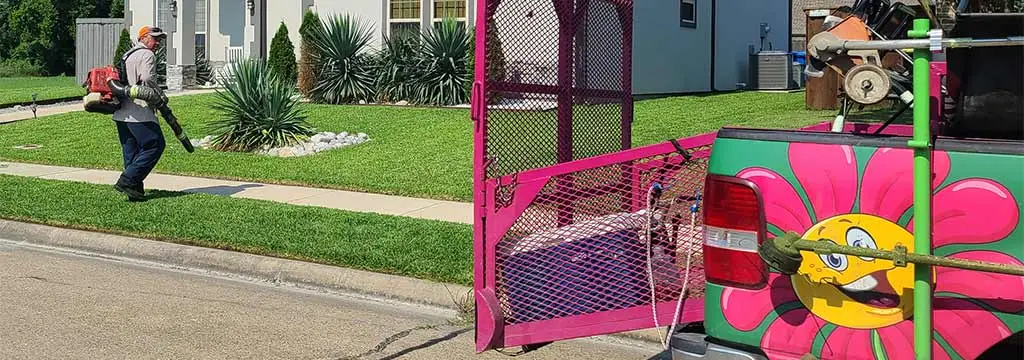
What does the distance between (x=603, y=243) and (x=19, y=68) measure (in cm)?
5853

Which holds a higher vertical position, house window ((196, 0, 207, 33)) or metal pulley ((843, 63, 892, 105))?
house window ((196, 0, 207, 33))

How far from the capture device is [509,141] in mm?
4582

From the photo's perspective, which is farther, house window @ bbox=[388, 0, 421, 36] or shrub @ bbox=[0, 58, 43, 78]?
shrub @ bbox=[0, 58, 43, 78]

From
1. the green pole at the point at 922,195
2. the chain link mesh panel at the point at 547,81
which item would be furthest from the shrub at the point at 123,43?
the green pole at the point at 922,195

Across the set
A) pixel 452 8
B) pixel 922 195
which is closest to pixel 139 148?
pixel 922 195

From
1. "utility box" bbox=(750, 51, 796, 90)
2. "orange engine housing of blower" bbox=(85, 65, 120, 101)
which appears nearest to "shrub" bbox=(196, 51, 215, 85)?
"utility box" bbox=(750, 51, 796, 90)

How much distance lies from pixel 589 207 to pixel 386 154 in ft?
30.5

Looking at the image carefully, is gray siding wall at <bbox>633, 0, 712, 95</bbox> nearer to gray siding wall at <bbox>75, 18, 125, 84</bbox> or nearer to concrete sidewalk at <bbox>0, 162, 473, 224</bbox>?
concrete sidewalk at <bbox>0, 162, 473, 224</bbox>

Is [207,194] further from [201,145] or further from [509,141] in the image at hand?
[509,141]

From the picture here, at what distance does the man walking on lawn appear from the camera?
32.3 ft

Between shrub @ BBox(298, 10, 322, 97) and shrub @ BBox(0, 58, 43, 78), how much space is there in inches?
1548

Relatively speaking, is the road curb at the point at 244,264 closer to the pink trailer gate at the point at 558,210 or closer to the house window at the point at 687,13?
the pink trailer gate at the point at 558,210

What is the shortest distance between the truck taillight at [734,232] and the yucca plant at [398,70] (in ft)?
52.2

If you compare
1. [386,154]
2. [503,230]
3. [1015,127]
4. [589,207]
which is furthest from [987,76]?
[386,154]
